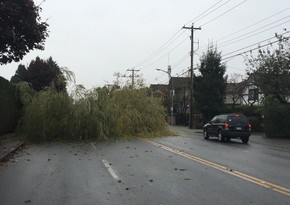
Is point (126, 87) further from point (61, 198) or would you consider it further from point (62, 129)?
point (61, 198)

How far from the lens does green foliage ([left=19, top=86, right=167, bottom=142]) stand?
23906mm

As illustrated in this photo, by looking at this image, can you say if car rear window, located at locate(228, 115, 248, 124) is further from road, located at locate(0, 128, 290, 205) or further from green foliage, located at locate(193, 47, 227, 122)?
green foliage, located at locate(193, 47, 227, 122)

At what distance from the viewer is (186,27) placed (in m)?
46.7

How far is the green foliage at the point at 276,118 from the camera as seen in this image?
1161 inches

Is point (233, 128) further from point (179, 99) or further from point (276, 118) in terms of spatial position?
point (179, 99)

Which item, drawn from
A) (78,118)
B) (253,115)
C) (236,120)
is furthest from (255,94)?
(78,118)

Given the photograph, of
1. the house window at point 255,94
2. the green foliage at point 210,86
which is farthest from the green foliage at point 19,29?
the green foliage at point 210,86

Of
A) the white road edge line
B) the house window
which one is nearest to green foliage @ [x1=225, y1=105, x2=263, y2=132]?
the house window

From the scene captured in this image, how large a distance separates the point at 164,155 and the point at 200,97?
31.9 metres

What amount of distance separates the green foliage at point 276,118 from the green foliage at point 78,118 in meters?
9.57

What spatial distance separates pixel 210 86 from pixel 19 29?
34.1 meters

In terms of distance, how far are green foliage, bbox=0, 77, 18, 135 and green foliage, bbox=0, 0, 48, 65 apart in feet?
27.8

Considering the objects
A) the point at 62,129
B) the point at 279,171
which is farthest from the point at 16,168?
the point at 62,129

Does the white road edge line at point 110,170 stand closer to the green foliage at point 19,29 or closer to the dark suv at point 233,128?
the green foliage at point 19,29
